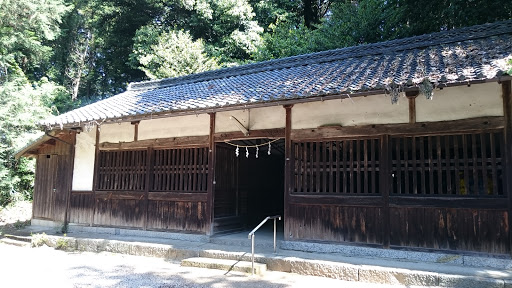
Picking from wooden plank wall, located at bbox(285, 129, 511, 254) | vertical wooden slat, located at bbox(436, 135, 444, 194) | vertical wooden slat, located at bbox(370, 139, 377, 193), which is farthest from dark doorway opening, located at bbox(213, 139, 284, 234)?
vertical wooden slat, located at bbox(436, 135, 444, 194)

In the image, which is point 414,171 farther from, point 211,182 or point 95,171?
point 95,171

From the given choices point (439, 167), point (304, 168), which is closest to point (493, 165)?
point (439, 167)

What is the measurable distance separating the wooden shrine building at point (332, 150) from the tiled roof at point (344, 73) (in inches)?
1.9

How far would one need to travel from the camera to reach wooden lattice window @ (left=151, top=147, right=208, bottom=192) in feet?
29.5

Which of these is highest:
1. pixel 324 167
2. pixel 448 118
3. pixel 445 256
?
pixel 448 118

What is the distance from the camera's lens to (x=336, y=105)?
740 cm

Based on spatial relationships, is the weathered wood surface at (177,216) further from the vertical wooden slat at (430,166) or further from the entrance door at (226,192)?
the vertical wooden slat at (430,166)

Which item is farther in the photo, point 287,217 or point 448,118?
point 287,217

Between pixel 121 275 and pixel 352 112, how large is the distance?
563 centimetres

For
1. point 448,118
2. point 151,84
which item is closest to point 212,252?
point 448,118

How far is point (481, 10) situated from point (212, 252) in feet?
41.1

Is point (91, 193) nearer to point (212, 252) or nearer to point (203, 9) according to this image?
point (212, 252)

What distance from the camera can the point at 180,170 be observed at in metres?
9.29

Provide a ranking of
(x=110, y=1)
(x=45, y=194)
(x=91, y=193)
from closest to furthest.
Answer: (x=91, y=193) < (x=45, y=194) < (x=110, y=1)
